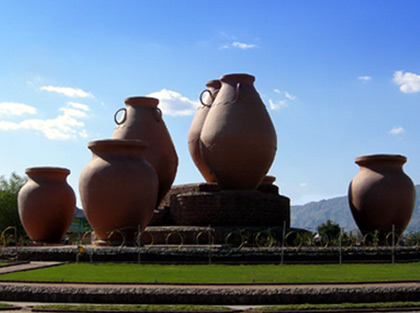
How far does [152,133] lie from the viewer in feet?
61.7

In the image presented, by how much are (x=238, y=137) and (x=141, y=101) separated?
3526mm

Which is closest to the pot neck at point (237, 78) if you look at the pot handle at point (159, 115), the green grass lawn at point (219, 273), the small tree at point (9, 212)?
the pot handle at point (159, 115)

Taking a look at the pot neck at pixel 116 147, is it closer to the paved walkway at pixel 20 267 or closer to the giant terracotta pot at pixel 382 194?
the paved walkway at pixel 20 267

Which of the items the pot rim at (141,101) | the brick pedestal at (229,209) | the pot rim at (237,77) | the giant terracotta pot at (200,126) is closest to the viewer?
the brick pedestal at (229,209)

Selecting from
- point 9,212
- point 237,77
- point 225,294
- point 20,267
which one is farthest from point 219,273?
point 9,212

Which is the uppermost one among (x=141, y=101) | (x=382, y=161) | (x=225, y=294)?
(x=141, y=101)

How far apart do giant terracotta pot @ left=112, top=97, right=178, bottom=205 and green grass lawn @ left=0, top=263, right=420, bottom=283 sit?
22.3ft

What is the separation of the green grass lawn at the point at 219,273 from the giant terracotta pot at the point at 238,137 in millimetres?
6282

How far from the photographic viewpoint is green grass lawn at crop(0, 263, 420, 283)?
9.44 meters

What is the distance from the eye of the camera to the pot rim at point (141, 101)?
19.0 meters

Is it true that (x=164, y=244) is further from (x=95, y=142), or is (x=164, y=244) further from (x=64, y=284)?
(x=64, y=284)

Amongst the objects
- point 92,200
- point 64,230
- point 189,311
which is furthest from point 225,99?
point 189,311

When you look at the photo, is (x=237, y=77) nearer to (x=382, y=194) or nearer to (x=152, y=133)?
(x=152, y=133)

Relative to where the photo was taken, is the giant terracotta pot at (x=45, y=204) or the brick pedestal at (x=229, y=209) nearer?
the brick pedestal at (x=229, y=209)
